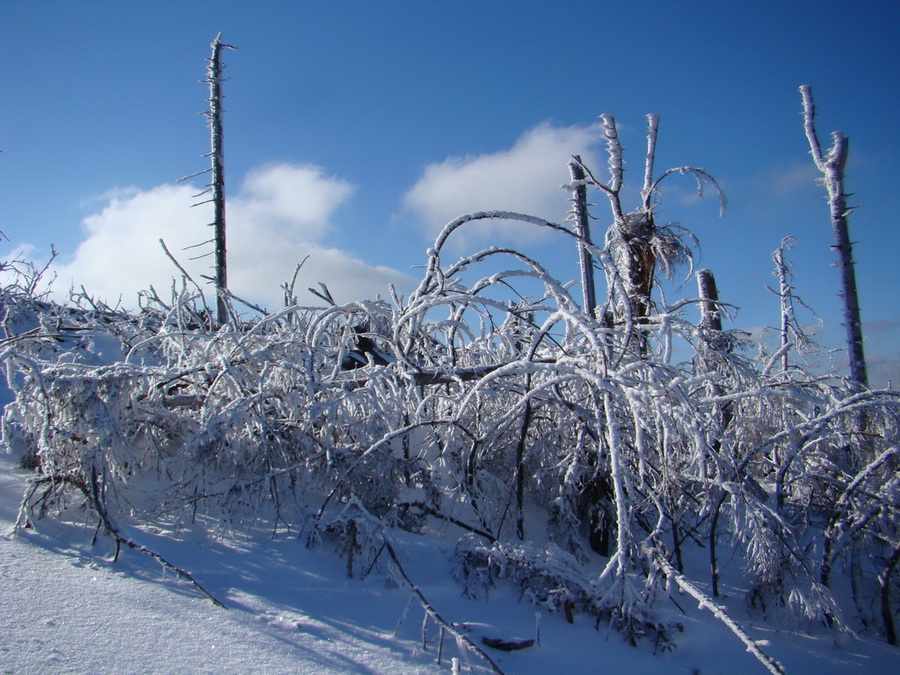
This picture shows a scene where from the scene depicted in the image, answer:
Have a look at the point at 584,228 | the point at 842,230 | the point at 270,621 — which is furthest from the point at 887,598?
the point at 584,228

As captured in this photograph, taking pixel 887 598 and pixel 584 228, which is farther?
pixel 584 228

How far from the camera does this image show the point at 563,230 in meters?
3.32

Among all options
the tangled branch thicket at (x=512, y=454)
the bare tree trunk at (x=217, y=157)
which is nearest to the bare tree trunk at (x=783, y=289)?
the tangled branch thicket at (x=512, y=454)

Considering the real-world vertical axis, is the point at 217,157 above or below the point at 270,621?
above

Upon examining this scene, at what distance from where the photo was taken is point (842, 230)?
9.00 m

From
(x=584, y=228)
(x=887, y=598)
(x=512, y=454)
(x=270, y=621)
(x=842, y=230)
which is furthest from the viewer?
(x=584, y=228)

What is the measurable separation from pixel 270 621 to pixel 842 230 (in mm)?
10016

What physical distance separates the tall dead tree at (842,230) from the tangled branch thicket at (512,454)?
13.3 feet

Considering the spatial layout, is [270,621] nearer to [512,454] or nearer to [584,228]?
[512,454]

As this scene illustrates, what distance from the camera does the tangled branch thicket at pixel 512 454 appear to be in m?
3.47

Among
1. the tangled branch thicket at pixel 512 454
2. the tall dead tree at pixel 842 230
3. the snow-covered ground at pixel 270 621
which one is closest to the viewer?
the snow-covered ground at pixel 270 621

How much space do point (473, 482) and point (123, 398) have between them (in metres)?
2.51

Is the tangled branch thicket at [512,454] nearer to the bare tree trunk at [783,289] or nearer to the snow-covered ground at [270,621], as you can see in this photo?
the snow-covered ground at [270,621]

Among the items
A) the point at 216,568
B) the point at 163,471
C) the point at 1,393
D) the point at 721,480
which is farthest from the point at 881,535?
the point at 1,393
